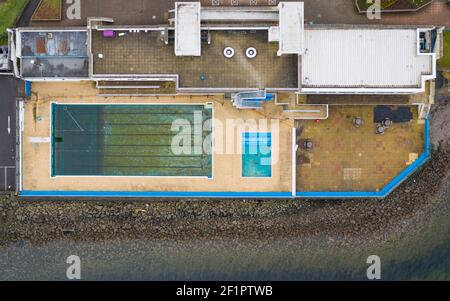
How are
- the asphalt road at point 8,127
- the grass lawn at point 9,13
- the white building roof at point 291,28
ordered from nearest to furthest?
the white building roof at point 291,28 → the grass lawn at point 9,13 → the asphalt road at point 8,127

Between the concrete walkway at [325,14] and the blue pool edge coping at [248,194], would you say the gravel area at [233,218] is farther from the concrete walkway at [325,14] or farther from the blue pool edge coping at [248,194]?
the concrete walkway at [325,14]

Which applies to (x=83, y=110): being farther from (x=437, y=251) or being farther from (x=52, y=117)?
(x=437, y=251)

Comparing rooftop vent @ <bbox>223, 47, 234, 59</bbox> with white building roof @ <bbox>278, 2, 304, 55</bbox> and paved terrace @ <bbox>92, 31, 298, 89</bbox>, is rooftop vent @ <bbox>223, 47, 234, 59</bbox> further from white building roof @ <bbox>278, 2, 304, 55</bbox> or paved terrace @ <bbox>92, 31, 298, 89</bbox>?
white building roof @ <bbox>278, 2, 304, 55</bbox>

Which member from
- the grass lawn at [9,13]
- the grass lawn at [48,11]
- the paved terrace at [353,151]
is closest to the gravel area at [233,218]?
the paved terrace at [353,151]

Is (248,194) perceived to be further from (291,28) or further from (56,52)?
(56,52)

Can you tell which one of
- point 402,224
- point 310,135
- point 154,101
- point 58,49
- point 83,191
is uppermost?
point 58,49

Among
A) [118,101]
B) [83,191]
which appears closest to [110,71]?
[118,101]
